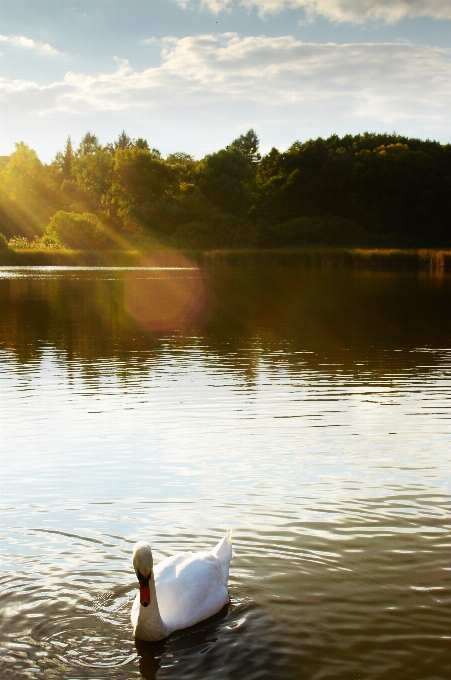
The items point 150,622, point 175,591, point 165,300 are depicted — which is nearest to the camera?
point 150,622

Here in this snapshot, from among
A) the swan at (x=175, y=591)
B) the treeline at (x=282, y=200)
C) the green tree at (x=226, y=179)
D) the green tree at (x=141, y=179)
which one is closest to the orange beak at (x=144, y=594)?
the swan at (x=175, y=591)

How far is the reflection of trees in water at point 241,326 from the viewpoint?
20031 mm

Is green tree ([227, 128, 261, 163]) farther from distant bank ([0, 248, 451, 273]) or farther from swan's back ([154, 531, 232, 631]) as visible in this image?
swan's back ([154, 531, 232, 631])

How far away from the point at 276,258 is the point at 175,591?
214 feet

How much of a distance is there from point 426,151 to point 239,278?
61.3m

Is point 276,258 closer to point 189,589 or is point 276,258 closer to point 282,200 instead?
point 282,200

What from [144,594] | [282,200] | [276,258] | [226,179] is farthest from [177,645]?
[282,200]

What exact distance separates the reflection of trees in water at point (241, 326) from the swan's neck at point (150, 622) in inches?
447

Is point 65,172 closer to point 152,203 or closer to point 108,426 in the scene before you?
point 152,203

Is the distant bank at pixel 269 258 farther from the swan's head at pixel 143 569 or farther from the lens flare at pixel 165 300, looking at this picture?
the swan's head at pixel 143 569

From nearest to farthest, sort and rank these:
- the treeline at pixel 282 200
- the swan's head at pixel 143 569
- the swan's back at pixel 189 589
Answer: the swan's head at pixel 143 569, the swan's back at pixel 189 589, the treeline at pixel 282 200

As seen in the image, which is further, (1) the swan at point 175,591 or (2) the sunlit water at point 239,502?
(2) the sunlit water at point 239,502

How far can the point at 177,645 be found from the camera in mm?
5945

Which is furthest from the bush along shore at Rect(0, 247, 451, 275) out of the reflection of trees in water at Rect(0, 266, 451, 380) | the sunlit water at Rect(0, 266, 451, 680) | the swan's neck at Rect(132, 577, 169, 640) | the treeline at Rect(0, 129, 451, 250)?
the swan's neck at Rect(132, 577, 169, 640)
